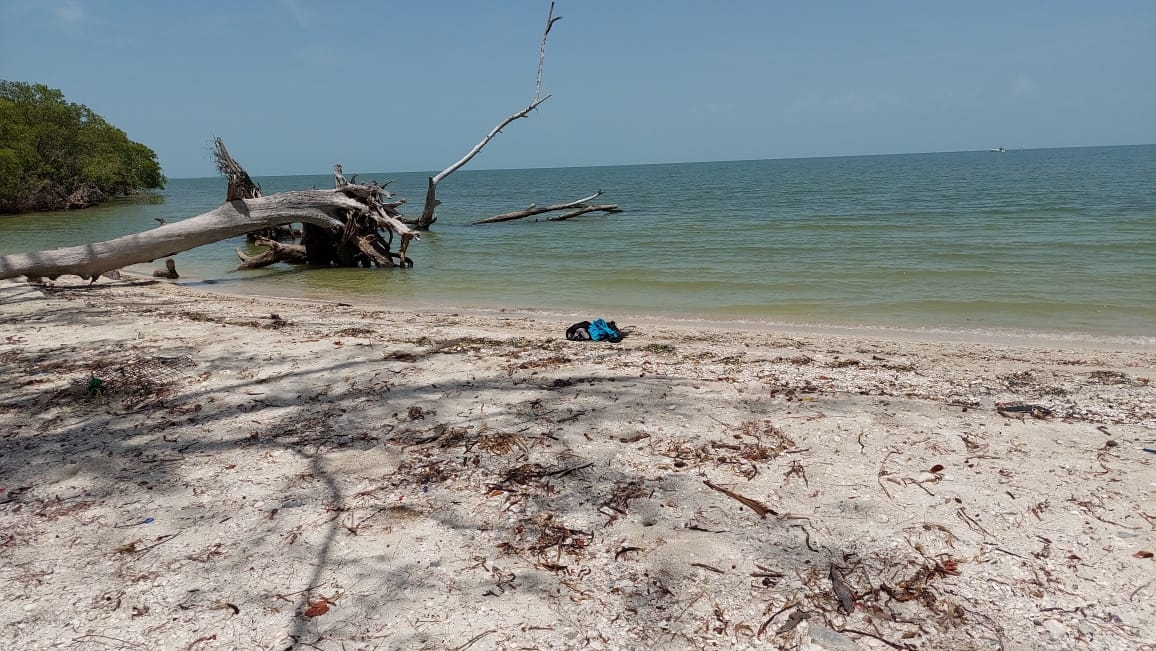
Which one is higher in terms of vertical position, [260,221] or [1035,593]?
[260,221]

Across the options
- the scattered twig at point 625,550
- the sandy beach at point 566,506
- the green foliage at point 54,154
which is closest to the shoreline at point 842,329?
the sandy beach at point 566,506

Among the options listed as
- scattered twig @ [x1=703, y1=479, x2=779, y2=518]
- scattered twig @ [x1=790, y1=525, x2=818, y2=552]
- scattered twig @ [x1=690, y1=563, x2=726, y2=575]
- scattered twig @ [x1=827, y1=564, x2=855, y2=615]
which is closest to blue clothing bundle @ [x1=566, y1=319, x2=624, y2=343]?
scattered twig @ [x1=703, y1=479, x2=779, y2=518]

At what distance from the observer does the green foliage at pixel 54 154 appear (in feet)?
106

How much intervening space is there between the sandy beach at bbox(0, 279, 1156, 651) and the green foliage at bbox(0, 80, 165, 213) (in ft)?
116

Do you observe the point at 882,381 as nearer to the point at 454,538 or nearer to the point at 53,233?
the point at 454,538

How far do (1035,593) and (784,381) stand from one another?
2.59 m

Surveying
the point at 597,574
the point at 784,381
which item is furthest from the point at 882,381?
the point at 597,574

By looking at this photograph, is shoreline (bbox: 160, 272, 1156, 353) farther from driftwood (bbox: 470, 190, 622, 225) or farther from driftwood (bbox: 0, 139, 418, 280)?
driftwood (bbox: 470, 190, 622, 225)

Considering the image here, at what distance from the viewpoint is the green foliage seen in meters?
32.3

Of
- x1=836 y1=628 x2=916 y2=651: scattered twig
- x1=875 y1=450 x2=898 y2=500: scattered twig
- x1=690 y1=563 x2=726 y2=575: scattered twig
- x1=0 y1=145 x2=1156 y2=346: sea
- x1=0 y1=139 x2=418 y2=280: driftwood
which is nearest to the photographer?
x1=836 y1=628 x2=916 y2=651: scattered twig

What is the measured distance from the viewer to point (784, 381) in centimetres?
494

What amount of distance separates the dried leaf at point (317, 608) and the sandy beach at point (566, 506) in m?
0.01

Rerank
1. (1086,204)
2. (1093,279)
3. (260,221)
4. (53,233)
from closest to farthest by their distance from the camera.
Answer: (1093,279), (260,221), (53,233), (1086,204)

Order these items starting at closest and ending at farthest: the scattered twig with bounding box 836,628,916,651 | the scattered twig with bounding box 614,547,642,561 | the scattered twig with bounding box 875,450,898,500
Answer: the scattered twig with bounding box 836,628,916,651
the scattered twig with bounding box 614,547,642,561
the scattered twig with bounding box 875,450,898,500
